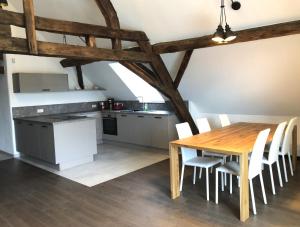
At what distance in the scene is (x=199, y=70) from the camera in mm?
4918

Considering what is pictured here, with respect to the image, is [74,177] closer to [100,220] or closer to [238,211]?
[100,220]

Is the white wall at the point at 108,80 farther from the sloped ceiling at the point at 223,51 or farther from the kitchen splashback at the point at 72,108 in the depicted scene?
the sloped ceiling at the point at 223,51

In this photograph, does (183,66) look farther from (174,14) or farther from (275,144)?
(275,144)

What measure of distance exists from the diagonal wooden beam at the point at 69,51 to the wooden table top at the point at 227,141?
5.37ft

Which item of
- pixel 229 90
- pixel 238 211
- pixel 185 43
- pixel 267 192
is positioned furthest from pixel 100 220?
pixel 229 90

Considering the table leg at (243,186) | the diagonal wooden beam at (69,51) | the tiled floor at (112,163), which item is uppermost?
the diagonal wooden beam at (69,51)

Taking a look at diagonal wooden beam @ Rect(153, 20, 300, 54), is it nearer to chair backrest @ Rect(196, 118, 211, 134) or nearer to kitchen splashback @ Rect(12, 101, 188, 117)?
chair backrest @ Rect(196, 118, 211, 134)

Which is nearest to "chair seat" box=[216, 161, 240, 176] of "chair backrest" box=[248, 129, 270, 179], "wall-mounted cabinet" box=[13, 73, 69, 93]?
"chair backrest" box=[248, 129, 270, 179]

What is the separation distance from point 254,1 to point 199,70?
1688 millimetres

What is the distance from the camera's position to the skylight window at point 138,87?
6.49m

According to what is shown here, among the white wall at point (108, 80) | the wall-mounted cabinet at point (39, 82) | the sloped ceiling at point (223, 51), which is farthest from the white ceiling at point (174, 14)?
the white wall at point (108, 80)

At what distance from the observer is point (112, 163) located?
16.9ft

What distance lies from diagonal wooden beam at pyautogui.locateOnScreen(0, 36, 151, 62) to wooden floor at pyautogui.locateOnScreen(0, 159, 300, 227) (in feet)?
6.01

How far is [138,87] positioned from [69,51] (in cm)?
340
